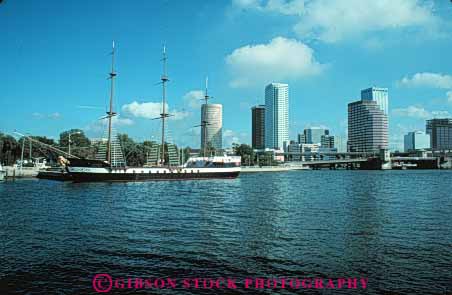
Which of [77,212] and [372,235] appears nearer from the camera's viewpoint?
[372,235]

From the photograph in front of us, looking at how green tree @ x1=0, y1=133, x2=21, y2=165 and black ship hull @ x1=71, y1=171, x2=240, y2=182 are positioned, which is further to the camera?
green tree @ x1=0, y1=133, x2=21, y2=165

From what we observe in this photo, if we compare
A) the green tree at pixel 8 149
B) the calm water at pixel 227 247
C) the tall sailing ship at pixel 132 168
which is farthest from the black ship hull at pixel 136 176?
the green tree at pixel 8 149

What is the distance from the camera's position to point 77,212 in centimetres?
3559

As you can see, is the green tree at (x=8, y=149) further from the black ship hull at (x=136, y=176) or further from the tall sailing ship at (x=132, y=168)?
the black ship hull at (x=136, y=176)

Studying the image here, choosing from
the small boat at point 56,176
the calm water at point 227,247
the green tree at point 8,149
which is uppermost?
the green tree at point 8,149

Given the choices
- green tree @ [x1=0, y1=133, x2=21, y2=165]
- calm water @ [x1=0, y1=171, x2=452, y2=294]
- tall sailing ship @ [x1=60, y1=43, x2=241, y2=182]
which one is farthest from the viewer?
green tree @ [x1=0, y1=133, x2=21, y2=165]

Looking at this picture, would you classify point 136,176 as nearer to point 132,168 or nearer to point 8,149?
point 132,168

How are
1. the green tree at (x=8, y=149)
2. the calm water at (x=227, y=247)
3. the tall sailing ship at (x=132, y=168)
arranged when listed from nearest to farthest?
1. the calm water at (x=227, y=247)
2. the tall sailing ship at (x=132, y=168)
3. the green tree at (x=8, y=149)

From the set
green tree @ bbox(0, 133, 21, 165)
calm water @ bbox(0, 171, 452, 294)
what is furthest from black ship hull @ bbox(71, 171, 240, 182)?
green tree @ bbox(0, 133, 21, 165)

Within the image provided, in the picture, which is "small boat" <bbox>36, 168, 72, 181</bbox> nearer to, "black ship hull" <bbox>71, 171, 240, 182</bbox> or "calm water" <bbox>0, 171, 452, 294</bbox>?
"black ship hull" <bbox>71, 171, 240, 182</bbox>

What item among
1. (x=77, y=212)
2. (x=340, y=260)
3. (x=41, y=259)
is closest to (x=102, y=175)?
(x=77, y=212)

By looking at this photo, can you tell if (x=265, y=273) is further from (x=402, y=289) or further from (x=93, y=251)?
(x=93, y=251)

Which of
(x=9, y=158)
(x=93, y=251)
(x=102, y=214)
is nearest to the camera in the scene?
(x=93, y=251)

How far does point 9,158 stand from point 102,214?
12930cm
